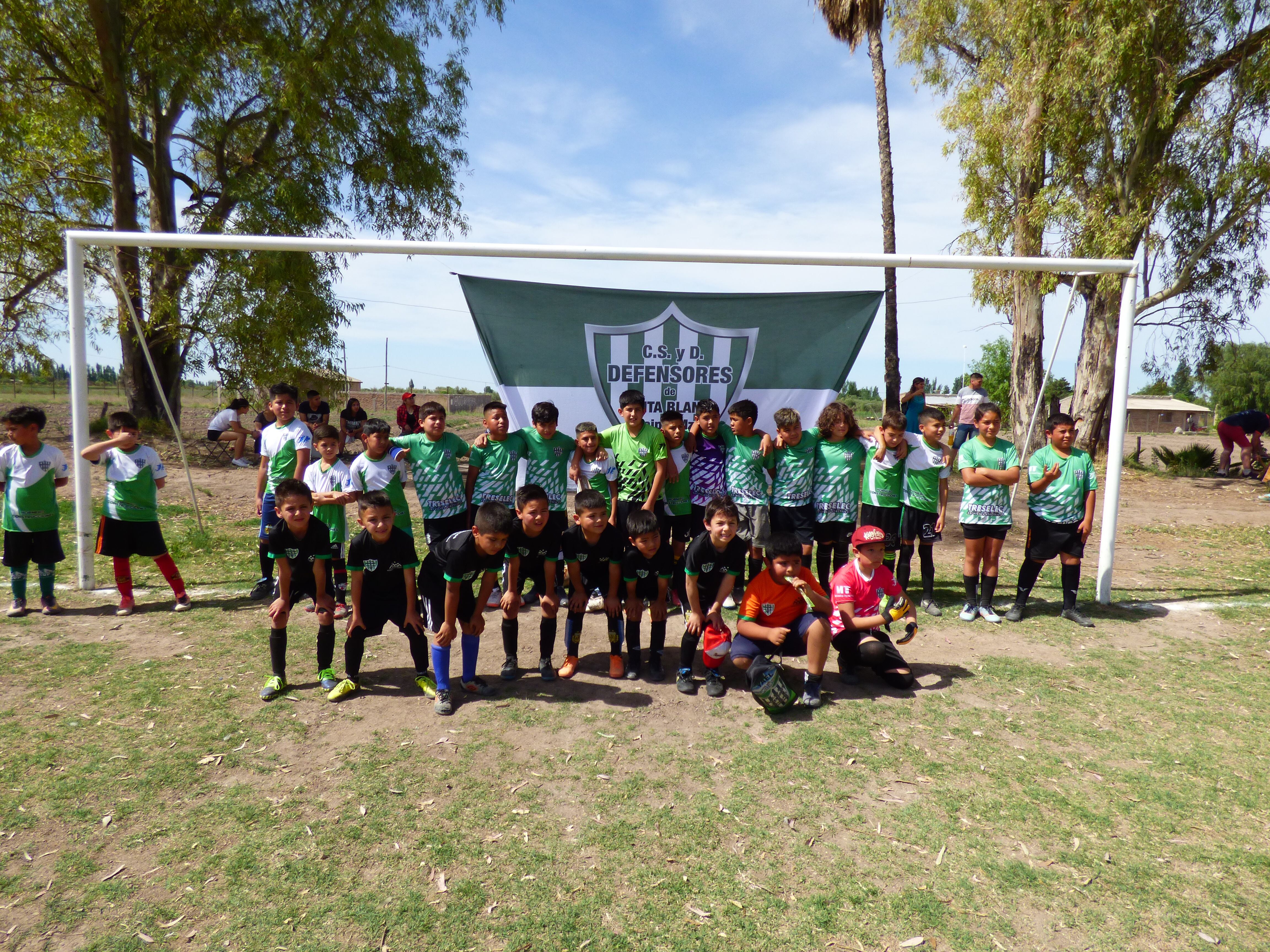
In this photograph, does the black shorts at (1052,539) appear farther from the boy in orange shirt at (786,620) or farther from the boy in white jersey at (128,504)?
the boy in white jersey at (128,504)

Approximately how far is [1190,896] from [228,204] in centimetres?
1927

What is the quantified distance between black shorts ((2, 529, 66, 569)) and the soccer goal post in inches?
17.4

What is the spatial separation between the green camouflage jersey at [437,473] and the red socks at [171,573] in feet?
7.74

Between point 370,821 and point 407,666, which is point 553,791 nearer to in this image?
point 370,821

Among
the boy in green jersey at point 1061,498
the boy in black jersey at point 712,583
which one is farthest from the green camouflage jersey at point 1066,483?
the boy in black jersey at point 712,583

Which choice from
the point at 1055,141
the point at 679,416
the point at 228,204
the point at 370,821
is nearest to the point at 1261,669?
the point at 679,416

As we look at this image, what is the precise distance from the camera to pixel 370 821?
3.26m

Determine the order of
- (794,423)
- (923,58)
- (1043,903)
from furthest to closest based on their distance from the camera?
(923,58) → (794,423) → (1043,903)

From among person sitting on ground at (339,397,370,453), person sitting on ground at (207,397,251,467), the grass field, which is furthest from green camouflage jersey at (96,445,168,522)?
person sitting on ground at (339,397,370,453)

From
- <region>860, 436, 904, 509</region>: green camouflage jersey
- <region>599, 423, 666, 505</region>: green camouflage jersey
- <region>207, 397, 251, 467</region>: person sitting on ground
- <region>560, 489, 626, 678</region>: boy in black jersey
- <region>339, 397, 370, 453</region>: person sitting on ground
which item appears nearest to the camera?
<region>560, 489, 626, 678</region>: boy in black jersey

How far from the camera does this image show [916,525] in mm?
6238

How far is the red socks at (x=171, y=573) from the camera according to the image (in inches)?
241

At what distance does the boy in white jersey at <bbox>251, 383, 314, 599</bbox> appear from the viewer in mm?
6105

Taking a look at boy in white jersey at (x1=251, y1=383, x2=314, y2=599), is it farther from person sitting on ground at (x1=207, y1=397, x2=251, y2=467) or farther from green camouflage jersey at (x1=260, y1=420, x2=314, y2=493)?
person sitting on ground at (x1=207, y1=397, x2=251, y2=467)
